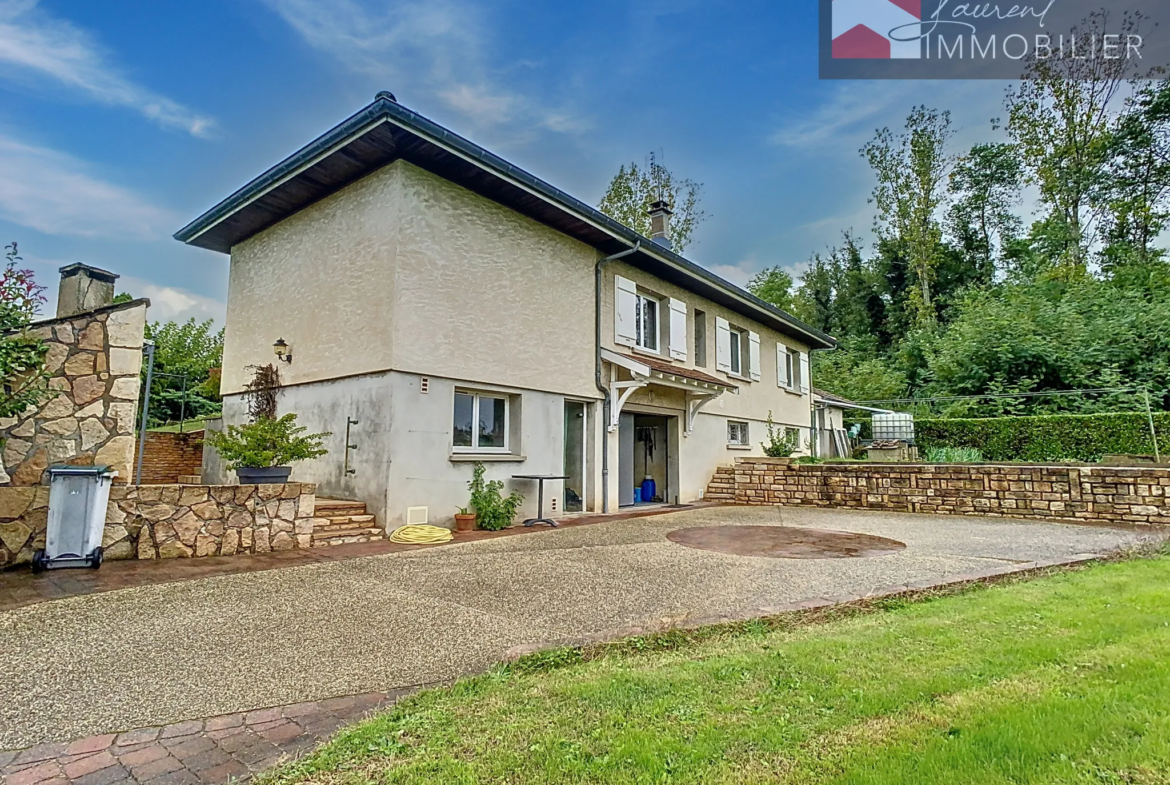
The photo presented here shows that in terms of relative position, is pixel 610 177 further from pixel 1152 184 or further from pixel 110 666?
pixel 110 666

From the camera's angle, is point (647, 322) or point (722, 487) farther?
point (722, 487)

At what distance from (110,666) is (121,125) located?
11711 mm

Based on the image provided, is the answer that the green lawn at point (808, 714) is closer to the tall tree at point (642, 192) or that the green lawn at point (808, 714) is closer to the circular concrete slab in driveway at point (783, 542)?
the circular concrete slab in driveway at point (783, 542)

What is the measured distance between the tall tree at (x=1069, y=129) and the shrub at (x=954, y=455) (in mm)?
12964

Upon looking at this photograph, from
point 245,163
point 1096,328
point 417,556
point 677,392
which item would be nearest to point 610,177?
point 677,392

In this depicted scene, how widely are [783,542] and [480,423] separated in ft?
16.2

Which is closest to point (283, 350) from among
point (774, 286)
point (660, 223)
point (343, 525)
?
point (343, 525)

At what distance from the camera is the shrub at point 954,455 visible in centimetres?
1554

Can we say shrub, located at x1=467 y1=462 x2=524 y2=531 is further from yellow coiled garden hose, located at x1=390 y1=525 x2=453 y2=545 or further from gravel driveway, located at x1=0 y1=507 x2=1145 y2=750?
gravel driveway, located at x1=0 y1=507 x2=1145 y2=750

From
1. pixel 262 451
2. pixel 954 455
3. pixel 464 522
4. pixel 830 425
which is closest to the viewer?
pixel 262 451

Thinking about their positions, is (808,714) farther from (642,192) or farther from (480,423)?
(642,192)

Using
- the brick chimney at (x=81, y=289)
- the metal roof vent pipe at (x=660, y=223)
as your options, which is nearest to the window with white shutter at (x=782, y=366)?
the metal roof vent pipe at (x=660, y=223)

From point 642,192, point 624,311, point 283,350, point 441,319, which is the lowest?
point 283,350

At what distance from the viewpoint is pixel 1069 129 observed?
77.3ft
